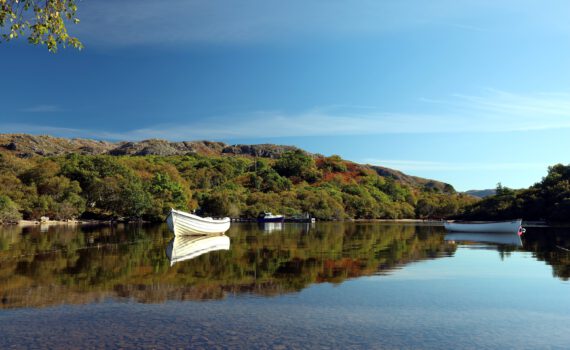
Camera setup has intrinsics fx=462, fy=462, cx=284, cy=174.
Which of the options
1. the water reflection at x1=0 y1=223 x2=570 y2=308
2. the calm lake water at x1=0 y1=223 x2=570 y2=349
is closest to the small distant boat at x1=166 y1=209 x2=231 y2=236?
the water reflection at x1=0 y1=223 x2=570 y2=308

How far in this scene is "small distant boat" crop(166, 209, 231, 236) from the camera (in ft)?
139

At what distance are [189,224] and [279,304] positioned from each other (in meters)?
31.6

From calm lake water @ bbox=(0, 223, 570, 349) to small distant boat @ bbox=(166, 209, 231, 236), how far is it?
58.8 ft

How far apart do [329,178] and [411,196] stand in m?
32.7

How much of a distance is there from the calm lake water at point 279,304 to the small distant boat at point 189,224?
17.9 m

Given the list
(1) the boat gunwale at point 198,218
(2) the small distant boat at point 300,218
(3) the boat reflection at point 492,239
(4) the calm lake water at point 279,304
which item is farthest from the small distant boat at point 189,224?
(2) the small distant boat at point 300,218

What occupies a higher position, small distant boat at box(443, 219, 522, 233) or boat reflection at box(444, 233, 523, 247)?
small distant boat at box(443, 219, 522, 233)

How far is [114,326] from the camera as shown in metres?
10.7

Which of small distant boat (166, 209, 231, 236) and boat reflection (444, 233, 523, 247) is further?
boat reflection (444, 233, 523, 247)

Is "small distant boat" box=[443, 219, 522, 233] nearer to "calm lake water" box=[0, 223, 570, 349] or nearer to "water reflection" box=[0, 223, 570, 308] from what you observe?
"water reflection" box=[0, 223, 570, 308]

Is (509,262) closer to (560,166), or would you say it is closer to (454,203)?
(560,166)

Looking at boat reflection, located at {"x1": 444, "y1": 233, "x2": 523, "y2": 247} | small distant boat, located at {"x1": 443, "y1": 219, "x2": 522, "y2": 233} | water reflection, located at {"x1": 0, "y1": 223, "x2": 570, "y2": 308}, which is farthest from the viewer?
small distant boat, located at {"x1": 443, "y1": 219, "x2": 522, "y2": 233}

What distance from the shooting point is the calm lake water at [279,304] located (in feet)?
32.5

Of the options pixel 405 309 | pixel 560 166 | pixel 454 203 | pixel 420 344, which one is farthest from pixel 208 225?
pixel 454 203
